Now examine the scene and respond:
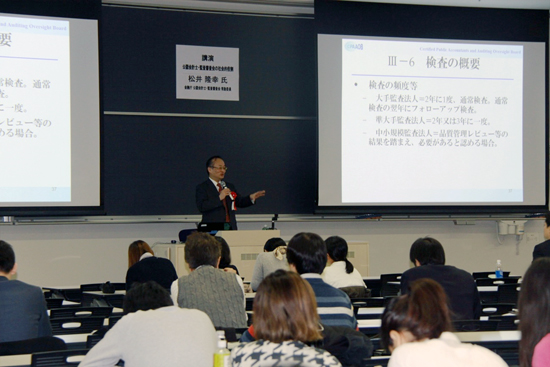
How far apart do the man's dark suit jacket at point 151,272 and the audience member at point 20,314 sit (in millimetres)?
1265

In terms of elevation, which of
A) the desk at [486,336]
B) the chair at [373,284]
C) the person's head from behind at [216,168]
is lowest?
the chair at [373,284]

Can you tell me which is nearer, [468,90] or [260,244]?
[260,244]

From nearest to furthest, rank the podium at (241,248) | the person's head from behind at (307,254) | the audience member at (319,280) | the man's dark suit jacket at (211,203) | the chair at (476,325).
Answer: the audience member at (319,280) → the person's head from behind at (307,254) → the chair at (476,325) → the podium at (241,248) → the man's dark suit jacket at (211,203)

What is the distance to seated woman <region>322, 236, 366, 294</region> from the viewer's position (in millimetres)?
4055

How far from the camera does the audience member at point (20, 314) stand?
2979 mm

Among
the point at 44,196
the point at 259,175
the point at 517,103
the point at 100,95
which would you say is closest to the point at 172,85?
the point at 100,95

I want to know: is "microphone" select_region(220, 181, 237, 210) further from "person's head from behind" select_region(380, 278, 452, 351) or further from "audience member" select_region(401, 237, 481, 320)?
"person's head from behind" select_region(380, 278, 452, 351)

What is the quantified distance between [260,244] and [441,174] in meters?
2.57

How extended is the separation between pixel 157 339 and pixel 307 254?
34.1 inches

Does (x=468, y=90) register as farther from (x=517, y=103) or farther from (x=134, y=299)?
(x=134, y=299)

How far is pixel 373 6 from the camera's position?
7191 mm

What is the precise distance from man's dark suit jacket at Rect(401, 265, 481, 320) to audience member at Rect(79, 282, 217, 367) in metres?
1.45

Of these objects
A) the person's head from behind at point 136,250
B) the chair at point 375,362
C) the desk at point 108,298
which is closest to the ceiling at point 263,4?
the person's head from behind at point 136,250

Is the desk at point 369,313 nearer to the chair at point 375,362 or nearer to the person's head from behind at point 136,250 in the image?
the chair at point 375,362
